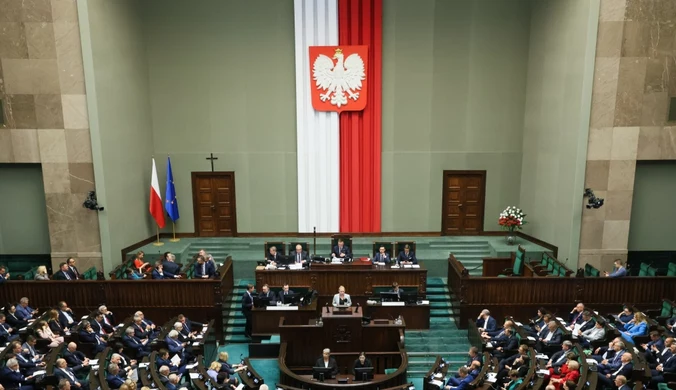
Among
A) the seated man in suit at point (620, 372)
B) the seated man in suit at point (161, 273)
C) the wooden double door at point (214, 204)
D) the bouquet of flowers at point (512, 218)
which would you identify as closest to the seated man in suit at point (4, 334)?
the seated man in suit at point (161, 273)

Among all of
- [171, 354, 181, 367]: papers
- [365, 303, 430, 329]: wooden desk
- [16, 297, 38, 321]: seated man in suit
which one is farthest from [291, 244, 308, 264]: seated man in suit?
[16, 297, 38, 321]: seated man in suit

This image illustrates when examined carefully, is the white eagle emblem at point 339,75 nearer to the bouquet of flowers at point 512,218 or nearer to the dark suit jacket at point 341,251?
the dark suit jacket at point 341,251

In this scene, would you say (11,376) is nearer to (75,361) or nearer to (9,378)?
(9,378)

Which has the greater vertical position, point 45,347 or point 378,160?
point 378,160

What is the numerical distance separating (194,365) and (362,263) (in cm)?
484

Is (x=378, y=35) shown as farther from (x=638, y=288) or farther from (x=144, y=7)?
(x=638, y=288)

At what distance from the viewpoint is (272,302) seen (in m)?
11.1

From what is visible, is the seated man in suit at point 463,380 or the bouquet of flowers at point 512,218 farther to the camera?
the bouquet of flowers at point 512,218

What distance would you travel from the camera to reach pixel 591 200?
1290 cm

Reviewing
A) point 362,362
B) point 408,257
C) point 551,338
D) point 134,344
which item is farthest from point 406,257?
point 134,344

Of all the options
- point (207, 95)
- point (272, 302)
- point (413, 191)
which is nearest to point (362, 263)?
point (272, 302)

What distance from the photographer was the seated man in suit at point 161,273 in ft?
37.9

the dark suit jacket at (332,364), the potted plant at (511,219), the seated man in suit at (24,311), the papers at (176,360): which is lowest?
the dark suit jacket at (332,364)

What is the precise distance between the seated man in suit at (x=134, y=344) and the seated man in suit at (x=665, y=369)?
30.6 feet
